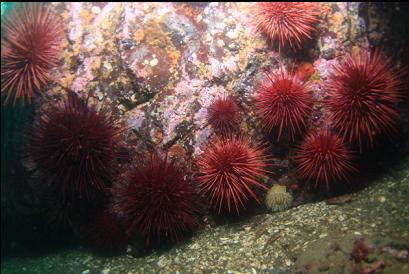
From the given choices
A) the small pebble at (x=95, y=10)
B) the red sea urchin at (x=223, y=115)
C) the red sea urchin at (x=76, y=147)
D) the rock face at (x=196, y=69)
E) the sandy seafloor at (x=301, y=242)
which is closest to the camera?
the sandy seafloor at (x=301, y=242)

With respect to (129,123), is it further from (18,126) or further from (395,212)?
(395,212)

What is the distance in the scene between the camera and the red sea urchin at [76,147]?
522 cm

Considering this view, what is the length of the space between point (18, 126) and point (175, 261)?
14.1ft

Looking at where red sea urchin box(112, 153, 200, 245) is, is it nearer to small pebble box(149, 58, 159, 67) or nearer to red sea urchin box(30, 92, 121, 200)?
red sea urchin box(30, 92, 121, 200)

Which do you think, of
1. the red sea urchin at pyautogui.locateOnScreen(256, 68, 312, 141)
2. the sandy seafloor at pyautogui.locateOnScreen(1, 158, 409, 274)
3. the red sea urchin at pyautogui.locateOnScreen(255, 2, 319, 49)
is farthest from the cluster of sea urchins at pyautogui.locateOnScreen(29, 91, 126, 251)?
the red sea urchin at pyautogui.locateOnScreen(255, 2, 319, 49)

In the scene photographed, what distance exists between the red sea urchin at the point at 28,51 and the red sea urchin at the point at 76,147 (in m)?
1.07

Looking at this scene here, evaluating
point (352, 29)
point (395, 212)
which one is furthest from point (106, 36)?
point (395, 212)

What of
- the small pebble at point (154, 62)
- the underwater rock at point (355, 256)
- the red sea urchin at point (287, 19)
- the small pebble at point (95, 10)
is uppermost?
the small pebble at point (95, 10)

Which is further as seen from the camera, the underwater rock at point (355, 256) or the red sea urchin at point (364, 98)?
the red sea urchin at point (364, 98)

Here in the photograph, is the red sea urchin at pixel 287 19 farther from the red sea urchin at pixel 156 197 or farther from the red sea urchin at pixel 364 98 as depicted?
the red sea urchin at pixel 156 197

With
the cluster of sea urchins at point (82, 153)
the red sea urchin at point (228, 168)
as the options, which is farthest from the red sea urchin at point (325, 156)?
the cluster of sea urchins at point (82, 153)

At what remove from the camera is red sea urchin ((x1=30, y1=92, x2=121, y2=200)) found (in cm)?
522

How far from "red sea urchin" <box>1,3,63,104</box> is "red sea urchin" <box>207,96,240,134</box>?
3.18 metres

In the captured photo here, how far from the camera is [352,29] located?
19.6 ft
